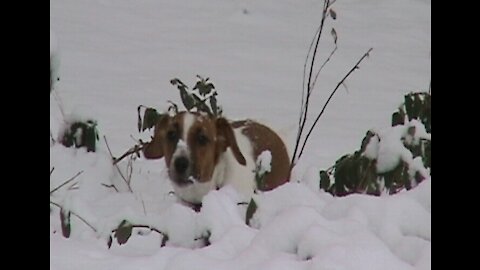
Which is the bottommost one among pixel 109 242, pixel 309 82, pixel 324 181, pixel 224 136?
pixel 109 242

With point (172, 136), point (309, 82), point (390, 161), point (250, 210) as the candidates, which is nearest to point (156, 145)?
point (172, 136)

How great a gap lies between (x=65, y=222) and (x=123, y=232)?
0.43ft

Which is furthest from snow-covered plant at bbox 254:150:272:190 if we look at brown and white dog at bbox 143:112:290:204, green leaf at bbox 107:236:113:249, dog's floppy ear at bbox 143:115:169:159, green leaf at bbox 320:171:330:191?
green leaf at bbox 107:236:113:249

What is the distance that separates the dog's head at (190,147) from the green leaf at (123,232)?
0.45 feet

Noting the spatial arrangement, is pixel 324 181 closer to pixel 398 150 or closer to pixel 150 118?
pixel 398 150

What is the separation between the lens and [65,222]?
7.11ft

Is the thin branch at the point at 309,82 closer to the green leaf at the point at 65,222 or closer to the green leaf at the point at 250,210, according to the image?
the green leaf at the point at 250,210

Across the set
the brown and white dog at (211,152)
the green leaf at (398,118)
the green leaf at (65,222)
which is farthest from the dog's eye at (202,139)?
the green leaf at (398,118)

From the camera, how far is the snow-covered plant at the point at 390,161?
2191 mm

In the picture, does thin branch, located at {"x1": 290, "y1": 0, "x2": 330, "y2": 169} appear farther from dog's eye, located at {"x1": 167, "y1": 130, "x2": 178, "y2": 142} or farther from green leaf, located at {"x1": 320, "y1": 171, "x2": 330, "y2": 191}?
dog's eye, located at {"x1": 167, "y1": 130, "x2": 178, "y2": 142}

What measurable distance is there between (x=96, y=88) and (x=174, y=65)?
183 millimetres

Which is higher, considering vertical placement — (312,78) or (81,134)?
(312,78)

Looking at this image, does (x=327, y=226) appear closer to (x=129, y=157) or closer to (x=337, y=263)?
(x=337, y=263)

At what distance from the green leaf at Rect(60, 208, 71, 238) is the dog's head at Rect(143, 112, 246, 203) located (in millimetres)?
219
